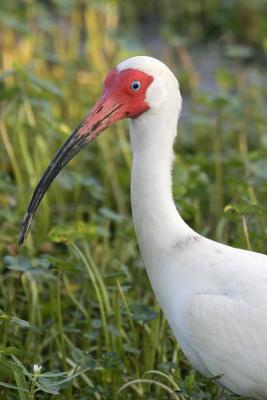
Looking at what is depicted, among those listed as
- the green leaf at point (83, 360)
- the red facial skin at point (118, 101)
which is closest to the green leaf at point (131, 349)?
the green leaf at point (83, 360)

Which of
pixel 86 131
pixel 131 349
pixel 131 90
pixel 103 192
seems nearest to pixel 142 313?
pixel 131 349

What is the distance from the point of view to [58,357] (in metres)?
4.06

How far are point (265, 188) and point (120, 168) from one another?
1609mm

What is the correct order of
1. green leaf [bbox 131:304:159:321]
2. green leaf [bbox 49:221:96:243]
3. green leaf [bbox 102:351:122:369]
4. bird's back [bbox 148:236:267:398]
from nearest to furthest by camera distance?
bird's back [bbox 148:236:267:398] < green leaf [bbox 102:351:122:369] < green leaf [bbox 131:304:159:321] < green leaf [bbox 49:221:96:243]

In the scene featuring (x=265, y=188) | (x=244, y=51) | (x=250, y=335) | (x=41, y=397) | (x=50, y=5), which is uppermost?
(x=50, y=5)

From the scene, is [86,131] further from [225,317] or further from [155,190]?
[225,317]

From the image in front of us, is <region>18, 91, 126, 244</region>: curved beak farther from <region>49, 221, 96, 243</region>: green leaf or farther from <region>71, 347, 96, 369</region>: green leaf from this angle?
<region>71, 347, 96, 369</region>: green leaf

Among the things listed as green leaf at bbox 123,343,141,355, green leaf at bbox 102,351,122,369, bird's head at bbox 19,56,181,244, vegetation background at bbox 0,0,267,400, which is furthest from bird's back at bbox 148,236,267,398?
bird's head at bbox 19,56,181,244

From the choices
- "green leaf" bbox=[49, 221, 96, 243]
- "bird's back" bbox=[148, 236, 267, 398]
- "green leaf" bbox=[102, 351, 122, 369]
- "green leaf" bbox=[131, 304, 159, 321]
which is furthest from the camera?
"green leaf" bbox=[49, 221, 96, 243]

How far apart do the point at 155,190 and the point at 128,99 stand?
0.31 metres

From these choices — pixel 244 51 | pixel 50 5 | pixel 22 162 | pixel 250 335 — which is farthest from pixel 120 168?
pixel 50 5

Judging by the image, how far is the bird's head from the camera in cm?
346

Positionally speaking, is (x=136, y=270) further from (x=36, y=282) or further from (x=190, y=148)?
(x=190, y=148)

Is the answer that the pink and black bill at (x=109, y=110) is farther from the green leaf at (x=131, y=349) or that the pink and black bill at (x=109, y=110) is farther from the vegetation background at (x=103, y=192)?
the green leaf at (x=131, y=349)
